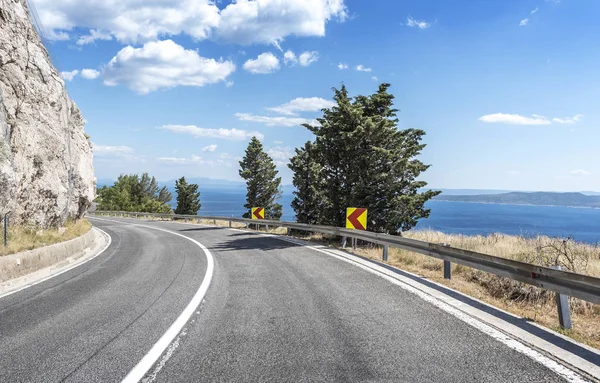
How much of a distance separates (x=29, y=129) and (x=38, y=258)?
6131 millimetres

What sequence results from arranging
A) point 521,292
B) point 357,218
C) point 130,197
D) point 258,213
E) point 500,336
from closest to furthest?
point 500,336, point 521,292, point 357,218, point 258,213, point 130,197

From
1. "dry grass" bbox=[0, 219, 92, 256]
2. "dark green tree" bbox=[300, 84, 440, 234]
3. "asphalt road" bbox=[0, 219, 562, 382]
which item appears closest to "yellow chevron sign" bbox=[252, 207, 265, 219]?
"dark green tree" bbox=[300, 84, 440, 234]

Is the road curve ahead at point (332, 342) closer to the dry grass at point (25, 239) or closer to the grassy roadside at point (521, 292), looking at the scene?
the grassy roadside at point (521, 292)

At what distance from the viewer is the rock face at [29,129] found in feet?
37.9

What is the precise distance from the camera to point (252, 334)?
461 cm

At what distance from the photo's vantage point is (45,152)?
13750 mm

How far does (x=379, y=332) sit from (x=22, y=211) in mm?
12647

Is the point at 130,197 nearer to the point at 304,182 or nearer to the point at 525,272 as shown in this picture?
the point at 304,182

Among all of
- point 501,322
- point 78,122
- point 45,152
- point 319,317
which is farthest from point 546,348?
point 78,122

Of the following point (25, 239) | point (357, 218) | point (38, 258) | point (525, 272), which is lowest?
point (38, 258)

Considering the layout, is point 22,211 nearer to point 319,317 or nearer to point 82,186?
point 82,186

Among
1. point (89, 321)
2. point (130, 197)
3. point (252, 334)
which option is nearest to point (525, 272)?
point (252, 334)

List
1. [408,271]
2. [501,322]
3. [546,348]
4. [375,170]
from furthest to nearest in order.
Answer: [375,170], [408,271], [501,322], [546,348]

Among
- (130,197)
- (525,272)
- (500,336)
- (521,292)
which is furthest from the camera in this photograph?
(130,197)
